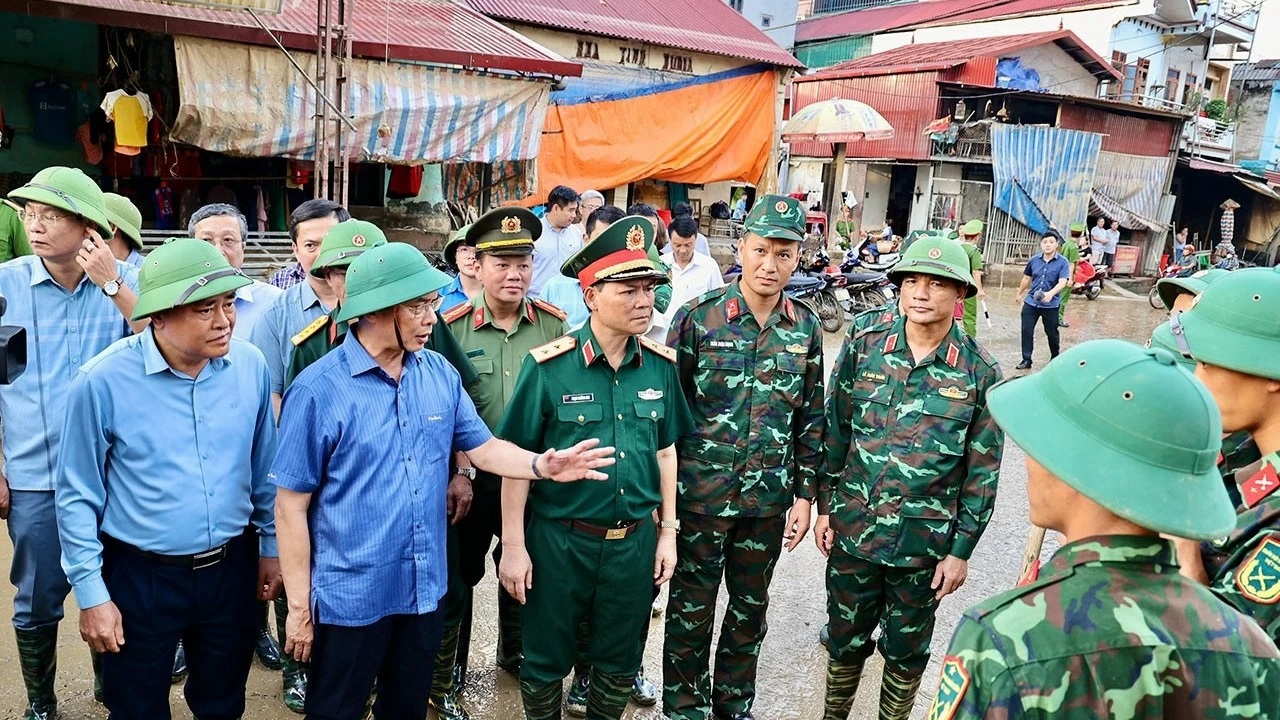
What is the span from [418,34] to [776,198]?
6.91 m

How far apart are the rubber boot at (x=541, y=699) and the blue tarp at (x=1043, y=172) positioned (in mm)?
20504

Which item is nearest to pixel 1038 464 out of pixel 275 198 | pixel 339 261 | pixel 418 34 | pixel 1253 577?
pixel 1253 577

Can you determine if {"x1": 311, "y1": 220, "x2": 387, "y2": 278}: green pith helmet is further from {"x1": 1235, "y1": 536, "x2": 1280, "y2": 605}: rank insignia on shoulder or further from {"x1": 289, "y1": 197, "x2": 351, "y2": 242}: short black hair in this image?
{"x1": 1235, "y1": 536, "x2": 1280, "y2": 605}: rank insignia on shoulder

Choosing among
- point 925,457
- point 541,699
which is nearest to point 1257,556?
point 925,457

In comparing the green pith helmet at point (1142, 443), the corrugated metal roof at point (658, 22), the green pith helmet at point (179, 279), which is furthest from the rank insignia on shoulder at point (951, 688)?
the corrugated metal roof at point (658, 22)

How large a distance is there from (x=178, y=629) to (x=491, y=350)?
4.92ft

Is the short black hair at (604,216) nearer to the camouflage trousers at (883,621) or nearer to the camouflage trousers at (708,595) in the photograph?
the camouflage trousers at (708,595)

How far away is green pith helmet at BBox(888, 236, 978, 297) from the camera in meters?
3.02

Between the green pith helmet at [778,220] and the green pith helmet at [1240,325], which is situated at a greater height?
the green pith helmet at [778,220]

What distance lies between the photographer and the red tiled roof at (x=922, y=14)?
2375 centimetres

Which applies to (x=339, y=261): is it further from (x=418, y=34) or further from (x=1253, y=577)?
(x=418, y=34)

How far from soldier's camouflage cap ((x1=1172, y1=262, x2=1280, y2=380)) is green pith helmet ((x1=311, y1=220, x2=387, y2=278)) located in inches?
104

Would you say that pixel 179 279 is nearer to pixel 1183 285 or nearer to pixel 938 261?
pixel 938 261

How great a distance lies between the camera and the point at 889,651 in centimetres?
311
